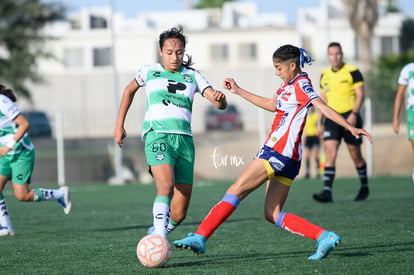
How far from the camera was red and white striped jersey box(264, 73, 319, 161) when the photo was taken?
284 inches

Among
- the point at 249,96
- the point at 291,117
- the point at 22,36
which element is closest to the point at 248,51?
the point at 22,36

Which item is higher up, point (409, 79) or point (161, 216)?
point (409, 79)

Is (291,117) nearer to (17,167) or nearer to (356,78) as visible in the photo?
(17,167)

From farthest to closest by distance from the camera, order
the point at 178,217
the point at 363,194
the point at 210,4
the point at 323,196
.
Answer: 1. the point at 210,4
2. the point at 363,194
3. the point at 323,196
4. the point at 178,217

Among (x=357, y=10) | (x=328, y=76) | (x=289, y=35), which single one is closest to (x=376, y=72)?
(x=357, y=10)

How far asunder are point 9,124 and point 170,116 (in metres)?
3.21

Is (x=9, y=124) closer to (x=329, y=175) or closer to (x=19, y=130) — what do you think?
(x=19, y=130)

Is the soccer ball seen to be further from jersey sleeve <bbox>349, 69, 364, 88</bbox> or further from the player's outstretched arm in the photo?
jersey sleeve <bbox>349, 69, 364, 88</bbox>

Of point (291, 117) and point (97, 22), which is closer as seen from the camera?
point (291, 117)

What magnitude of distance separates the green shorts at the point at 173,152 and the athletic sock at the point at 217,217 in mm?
683

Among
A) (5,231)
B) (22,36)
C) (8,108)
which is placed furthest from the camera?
(22,36)

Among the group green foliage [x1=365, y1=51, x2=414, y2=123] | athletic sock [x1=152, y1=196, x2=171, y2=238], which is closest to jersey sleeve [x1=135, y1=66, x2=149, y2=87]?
athletic sock [x1=152, y1=196, x2=171, y2=238]

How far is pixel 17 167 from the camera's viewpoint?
1010cm

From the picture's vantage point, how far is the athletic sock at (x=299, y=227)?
7.18m
